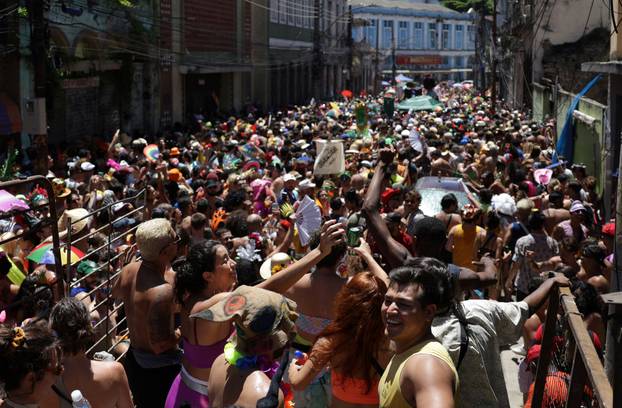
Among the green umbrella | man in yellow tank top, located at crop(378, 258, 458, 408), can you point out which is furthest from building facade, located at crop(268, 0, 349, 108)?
man in yellow tank top, located at crop(378, 258, 458, 408)

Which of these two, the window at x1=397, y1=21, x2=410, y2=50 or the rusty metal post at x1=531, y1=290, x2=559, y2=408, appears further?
the window at x1=397, y1=21, x2=410, y2=50

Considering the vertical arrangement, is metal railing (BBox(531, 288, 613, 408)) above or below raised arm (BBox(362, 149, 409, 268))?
below

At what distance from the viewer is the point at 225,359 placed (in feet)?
12.0

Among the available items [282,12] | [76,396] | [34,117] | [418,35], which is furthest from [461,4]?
[76,396]

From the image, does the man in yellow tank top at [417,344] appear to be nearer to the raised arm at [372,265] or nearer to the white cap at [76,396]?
the raised arm at [372,265]

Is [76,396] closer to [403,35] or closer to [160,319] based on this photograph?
[160,319]

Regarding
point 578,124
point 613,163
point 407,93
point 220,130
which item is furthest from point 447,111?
point 613,163

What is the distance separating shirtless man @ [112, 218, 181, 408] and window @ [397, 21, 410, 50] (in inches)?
3680

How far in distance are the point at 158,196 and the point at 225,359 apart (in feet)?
21.6

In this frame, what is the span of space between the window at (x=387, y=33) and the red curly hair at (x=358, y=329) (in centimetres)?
9208

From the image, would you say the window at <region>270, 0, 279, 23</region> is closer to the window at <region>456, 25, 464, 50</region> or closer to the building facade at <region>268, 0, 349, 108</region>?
the building facade at <region>268, 0, 349, 108</region>

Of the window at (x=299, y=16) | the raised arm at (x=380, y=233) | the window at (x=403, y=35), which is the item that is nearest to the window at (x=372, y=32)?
the window at (x=403, y=35)

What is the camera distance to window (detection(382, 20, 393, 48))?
9375cm

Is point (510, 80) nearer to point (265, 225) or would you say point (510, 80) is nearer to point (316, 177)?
point (316, 177)
